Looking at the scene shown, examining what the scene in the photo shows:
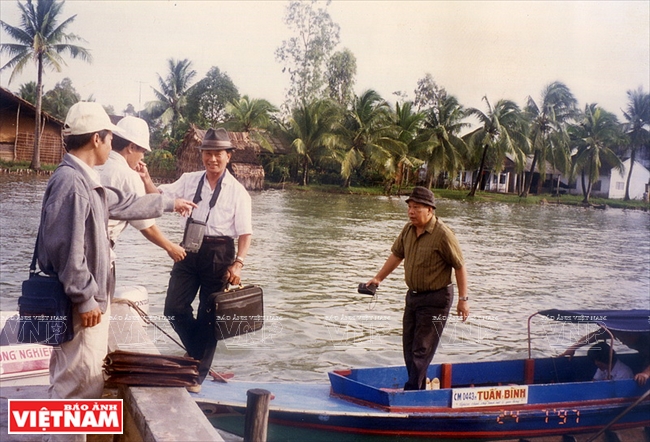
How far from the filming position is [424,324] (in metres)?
3.61

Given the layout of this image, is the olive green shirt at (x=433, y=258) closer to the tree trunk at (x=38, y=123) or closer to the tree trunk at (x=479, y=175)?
the tree trunk at (x=479, y=175)

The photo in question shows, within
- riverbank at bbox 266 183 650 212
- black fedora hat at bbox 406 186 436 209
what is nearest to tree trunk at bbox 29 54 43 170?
riverbank at bbox 266 183 650 212

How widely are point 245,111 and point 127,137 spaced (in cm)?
197

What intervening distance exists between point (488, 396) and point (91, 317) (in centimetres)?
268

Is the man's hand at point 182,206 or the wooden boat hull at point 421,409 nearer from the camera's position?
the man's hand at point 182,206

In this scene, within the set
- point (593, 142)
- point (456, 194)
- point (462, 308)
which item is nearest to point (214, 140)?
point (462, 308)

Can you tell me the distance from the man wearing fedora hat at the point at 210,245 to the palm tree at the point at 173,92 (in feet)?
3.81

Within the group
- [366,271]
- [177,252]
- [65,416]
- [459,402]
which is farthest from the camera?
[366,271]

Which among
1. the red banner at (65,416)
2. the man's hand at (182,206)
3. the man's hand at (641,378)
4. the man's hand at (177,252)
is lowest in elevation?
the man's hand at (641,378)

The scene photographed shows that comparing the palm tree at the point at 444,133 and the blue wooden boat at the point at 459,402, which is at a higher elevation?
the palm tree at the point at 444,133

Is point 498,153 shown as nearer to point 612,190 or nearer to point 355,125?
point 355,125

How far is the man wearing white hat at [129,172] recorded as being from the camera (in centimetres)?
288

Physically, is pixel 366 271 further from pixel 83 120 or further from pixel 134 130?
Answer: pixel 83 120

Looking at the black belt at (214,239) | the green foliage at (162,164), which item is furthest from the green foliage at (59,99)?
the black belt at (214,239)
